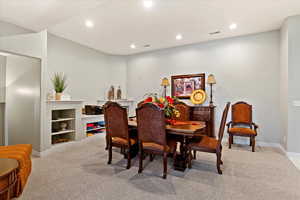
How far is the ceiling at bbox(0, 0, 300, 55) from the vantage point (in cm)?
276

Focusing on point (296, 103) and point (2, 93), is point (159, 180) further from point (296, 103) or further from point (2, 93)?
point (2, 93)

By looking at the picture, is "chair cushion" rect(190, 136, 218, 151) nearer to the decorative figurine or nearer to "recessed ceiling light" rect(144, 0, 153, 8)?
"recessed ceiling light" rect(144, 0, 153, 8)

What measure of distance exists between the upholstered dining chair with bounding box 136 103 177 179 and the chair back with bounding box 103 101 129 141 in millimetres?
291

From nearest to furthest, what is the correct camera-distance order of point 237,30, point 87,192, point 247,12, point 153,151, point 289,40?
point 87,192, point 153,151, point 247,12, point 289,40, point 237,30

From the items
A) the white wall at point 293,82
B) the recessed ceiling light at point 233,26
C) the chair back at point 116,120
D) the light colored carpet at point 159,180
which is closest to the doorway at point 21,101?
the light colored carpet at point 159,180

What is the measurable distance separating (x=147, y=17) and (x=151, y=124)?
7.39 ft

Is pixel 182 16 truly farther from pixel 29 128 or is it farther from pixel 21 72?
pixel 29 128

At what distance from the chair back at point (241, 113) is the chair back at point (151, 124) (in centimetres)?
266

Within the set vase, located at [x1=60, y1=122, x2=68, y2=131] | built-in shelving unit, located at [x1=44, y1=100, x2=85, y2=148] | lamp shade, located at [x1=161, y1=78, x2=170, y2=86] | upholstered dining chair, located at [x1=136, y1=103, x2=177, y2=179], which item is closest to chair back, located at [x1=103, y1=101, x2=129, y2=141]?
upholstered dining chair, located at [x1=136, y1=103, x2=177, y2=179]

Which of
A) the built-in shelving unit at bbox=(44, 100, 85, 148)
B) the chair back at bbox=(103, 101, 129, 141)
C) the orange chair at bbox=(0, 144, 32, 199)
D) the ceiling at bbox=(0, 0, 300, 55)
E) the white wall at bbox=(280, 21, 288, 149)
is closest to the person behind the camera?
the orange chair at bbox=(0, 144, 32, 199)

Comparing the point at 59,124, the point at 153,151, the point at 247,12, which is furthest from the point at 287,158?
the point at 59,124

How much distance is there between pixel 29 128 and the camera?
3400mm

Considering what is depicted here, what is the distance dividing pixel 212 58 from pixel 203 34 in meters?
0.82

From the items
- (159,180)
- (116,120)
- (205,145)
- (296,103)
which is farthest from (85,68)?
(296,103)
